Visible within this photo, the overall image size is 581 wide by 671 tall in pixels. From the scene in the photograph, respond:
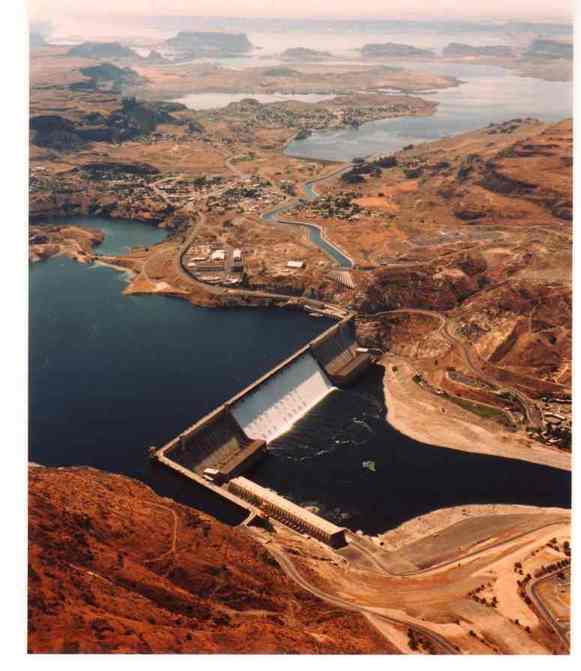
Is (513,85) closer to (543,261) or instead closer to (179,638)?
(543,261)

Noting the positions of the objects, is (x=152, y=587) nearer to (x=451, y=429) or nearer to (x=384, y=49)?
(x=451, y=429)

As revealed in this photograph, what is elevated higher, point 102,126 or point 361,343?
point 102,126

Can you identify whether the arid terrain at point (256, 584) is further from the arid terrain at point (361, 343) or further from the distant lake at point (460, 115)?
the distant lake at point (460, 115)

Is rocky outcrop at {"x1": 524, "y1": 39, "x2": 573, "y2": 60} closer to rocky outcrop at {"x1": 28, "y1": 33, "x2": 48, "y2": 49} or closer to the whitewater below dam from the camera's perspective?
rocky outcrop at {"x1": 28, "y1": 33, "x2": 48, "y2": 49}

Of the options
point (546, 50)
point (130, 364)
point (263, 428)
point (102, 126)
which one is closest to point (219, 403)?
point (263, 428)

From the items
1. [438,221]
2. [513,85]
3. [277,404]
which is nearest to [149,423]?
[277,404]
